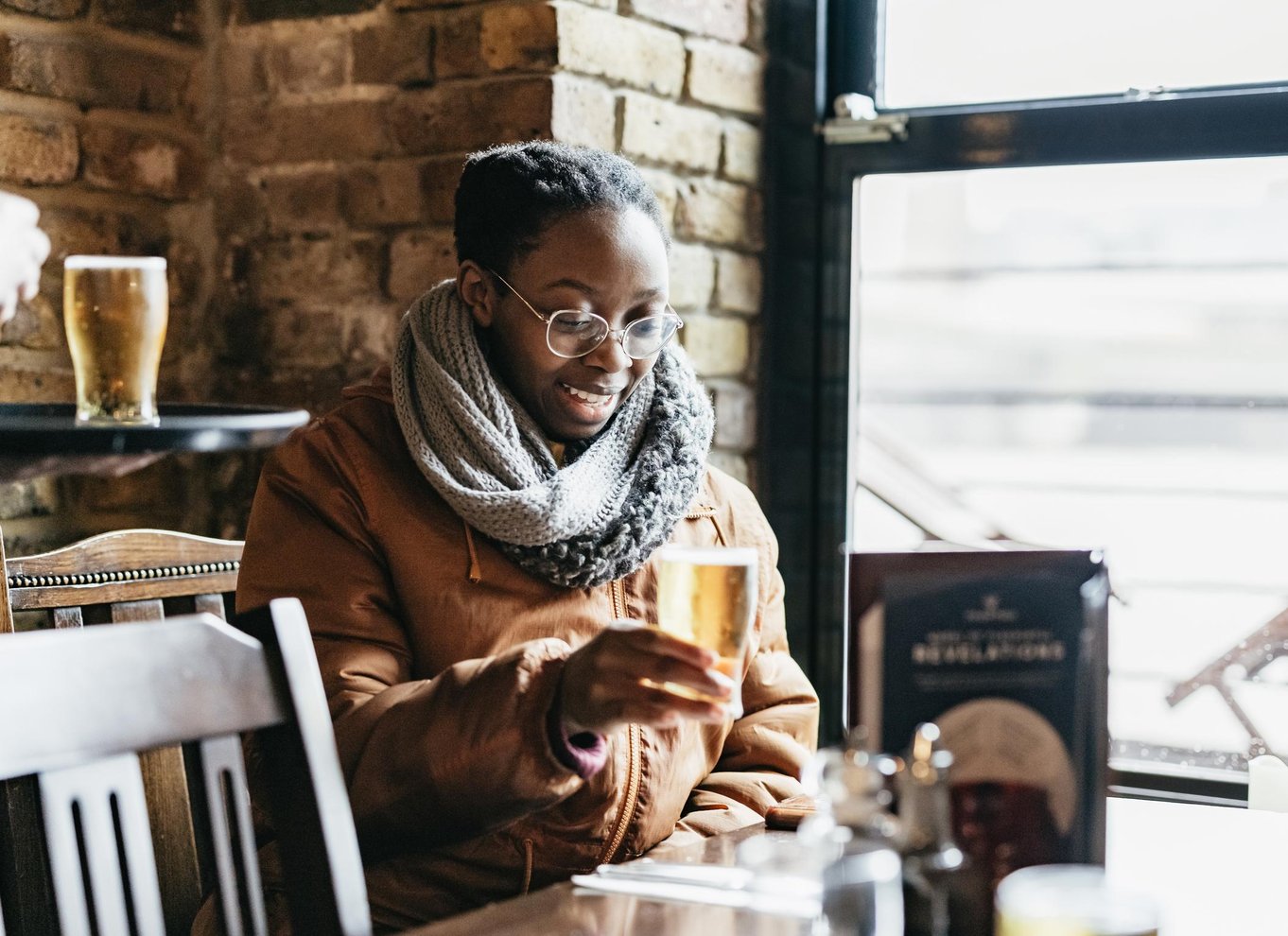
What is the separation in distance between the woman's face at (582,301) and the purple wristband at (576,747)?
17.6 inches

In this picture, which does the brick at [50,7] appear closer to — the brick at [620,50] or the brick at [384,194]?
the brick at [384,194]

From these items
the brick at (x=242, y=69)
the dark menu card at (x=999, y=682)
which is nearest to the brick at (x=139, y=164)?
the brick at (x=242, y=69)

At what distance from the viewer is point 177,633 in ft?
3.47

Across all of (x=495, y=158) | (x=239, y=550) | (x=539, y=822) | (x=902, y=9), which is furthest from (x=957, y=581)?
(x=902, y=9)

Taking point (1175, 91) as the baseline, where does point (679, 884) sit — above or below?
below

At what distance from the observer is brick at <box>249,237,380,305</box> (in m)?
2.07

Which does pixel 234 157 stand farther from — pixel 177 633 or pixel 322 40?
pixel 177 633

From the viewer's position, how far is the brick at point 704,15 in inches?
82.4

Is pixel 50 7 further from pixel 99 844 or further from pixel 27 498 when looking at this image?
pixel 99 844

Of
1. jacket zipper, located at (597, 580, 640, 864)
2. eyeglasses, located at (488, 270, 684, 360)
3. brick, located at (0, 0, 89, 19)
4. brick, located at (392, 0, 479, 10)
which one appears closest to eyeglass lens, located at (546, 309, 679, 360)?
eyeglasses, located at (488, 270, 684, 360)

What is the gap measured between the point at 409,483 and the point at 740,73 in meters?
1.01

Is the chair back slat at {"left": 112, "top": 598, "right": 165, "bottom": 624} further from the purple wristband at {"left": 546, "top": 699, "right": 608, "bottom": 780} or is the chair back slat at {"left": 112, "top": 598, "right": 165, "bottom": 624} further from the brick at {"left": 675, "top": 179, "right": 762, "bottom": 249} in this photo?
the brick at {"left": 675, "top": 179, "right": 762, "bottom": 249}

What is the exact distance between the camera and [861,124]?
7.55 feet

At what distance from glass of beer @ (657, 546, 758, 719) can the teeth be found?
1.81ft
